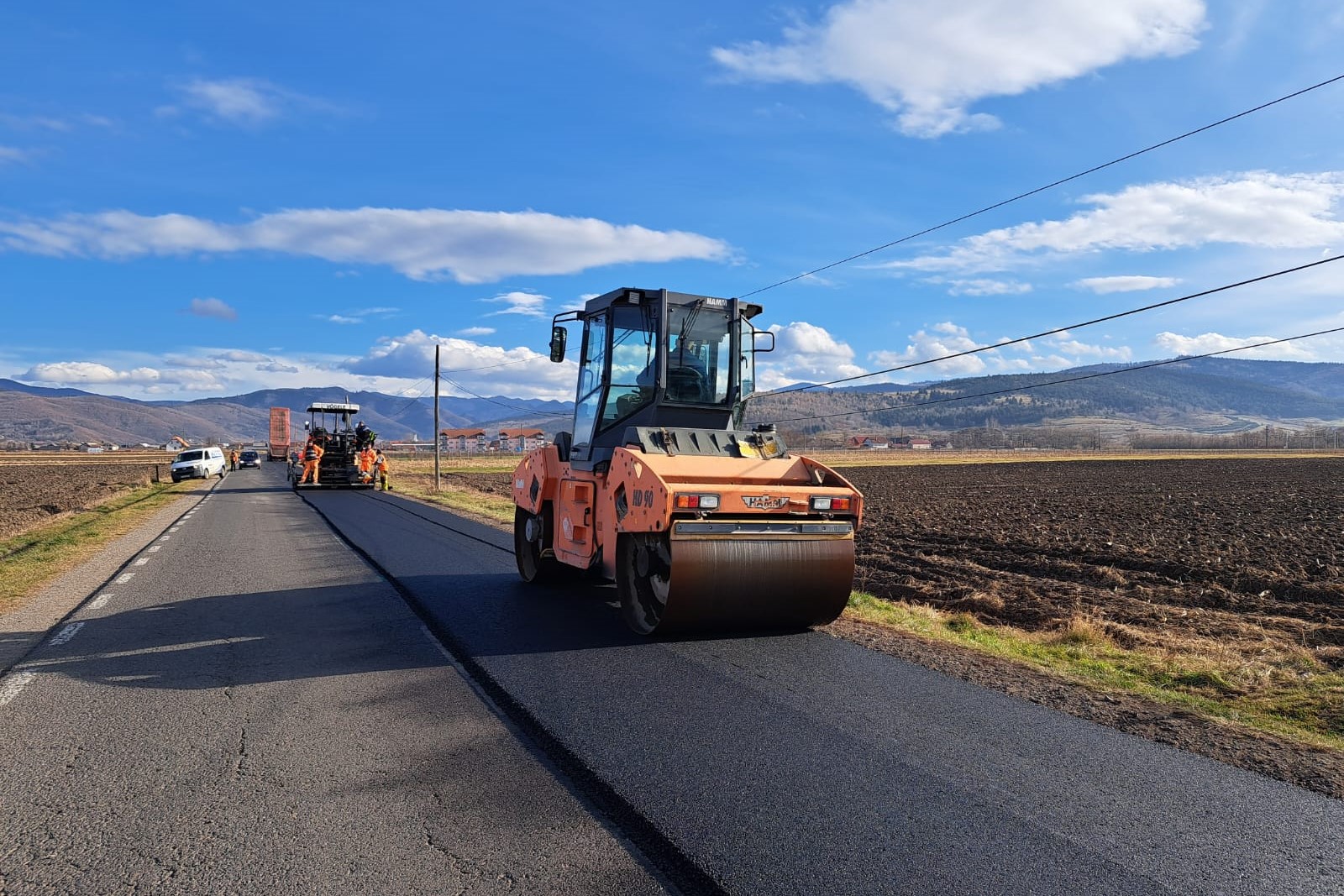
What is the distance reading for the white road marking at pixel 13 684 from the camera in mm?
5543

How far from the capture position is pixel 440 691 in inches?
224

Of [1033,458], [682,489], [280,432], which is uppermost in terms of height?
[280,432]

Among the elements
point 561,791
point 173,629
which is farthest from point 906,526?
point 561,791

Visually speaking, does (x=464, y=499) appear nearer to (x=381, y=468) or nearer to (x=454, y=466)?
(x=381, y=468)

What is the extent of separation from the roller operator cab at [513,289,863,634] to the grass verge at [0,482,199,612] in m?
5.69

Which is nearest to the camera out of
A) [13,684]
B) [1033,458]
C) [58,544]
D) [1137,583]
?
[13,684]

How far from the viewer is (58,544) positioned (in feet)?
47.0

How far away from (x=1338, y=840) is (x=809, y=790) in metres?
2.13

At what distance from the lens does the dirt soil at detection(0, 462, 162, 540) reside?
2105 centimetres

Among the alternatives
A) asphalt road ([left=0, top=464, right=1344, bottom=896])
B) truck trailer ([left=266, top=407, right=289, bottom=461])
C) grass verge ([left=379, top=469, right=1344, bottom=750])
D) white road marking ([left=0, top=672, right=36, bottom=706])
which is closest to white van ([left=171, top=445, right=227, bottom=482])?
truck trailer ([left=266, top=407, right=289, bottom=461])

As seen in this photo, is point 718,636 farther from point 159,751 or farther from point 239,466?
point 239,466

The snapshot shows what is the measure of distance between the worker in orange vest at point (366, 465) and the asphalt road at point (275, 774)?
79.5 ft

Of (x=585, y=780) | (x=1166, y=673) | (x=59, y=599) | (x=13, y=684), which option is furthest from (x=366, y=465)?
(x=585, y=780)

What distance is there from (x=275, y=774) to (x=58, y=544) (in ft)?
41.9
